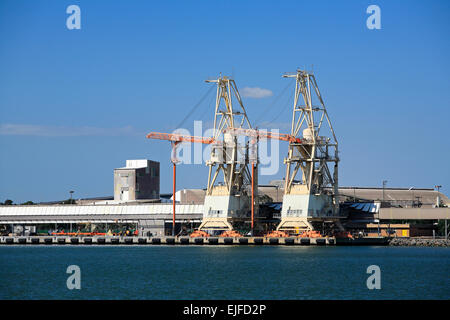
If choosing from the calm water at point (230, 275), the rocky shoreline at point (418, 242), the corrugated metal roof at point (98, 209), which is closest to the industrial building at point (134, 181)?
the corrugated metal roof at point (98, 209)

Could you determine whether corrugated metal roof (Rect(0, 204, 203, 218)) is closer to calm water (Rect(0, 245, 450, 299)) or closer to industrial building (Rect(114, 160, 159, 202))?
industrial building (Rect(114, 160, 159, 202))

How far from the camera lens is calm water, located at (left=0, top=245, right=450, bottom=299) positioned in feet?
208

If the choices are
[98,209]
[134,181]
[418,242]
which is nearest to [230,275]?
[418,242]

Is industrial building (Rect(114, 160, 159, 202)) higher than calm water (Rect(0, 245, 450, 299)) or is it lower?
higher

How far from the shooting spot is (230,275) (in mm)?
77000

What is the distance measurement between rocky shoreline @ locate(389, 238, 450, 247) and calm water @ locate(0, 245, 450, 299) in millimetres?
15554

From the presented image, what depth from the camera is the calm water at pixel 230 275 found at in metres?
63.4

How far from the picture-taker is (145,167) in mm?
188625

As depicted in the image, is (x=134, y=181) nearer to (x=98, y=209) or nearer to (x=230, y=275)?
(x=98, y=209)

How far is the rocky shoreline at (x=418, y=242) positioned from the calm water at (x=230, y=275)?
15.6m

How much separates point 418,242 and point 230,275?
58142mm

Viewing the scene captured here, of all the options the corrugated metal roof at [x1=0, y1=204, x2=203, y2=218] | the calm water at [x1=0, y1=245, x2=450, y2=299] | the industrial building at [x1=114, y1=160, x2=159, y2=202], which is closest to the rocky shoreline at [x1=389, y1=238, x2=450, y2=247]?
the calm water at [x1=0, y1=245, x2=450, y2=299]
